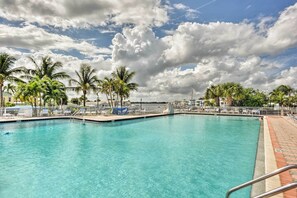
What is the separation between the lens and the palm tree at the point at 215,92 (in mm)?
36094

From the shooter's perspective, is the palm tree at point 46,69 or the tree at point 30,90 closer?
the tree at point 30,90

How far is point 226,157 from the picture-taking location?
645 centimetres

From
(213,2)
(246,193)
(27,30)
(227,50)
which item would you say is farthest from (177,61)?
(246,193)

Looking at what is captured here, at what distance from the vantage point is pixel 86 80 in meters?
25.2

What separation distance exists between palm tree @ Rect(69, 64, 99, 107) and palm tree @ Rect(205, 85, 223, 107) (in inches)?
938

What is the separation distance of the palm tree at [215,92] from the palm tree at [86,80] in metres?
23.8

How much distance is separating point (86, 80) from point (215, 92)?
A: 83.3 feet

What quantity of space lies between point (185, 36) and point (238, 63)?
12.9 meters

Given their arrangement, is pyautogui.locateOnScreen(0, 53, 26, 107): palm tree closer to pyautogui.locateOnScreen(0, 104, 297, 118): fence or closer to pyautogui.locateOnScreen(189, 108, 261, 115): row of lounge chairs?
pyautogui.locateOnScreen(0, 104, 297, 118): fence

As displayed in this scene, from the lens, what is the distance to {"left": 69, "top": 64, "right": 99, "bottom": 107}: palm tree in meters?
25.0

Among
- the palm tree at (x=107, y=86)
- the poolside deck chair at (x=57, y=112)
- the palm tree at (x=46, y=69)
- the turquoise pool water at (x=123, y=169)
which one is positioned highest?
the palm tree at (x=46, y=69)

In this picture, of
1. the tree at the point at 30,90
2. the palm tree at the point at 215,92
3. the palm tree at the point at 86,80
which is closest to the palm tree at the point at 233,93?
the palm tree at the point at 215,92

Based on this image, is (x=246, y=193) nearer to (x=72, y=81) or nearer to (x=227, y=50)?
(x=227, y=50)

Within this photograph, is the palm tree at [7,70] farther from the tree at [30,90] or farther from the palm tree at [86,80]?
the palm tree at [86,80]
